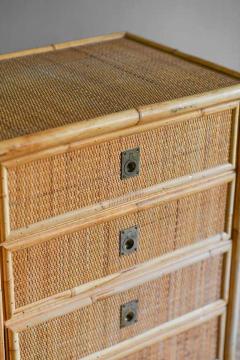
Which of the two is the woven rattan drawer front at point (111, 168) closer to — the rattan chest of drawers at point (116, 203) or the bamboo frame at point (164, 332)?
the rattan chest of drawers at point (116, 203)

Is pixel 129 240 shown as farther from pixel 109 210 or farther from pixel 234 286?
pixel 234 286

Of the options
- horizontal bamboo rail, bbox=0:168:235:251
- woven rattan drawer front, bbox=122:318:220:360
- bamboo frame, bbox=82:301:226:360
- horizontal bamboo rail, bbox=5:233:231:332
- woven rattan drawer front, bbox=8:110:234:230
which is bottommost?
woven rattan drawer front, bbox=122:318:220:360

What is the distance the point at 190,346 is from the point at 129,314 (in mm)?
222

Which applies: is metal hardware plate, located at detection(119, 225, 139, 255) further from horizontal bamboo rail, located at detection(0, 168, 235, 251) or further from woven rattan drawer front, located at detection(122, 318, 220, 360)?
woven rattan drawer front, located at detection(122, 318, 220, 360)

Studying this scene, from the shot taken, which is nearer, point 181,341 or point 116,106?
point 116,106

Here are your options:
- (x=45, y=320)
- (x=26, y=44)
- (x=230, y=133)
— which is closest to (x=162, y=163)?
(x=230, y=133)

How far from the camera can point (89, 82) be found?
1364 millimetres

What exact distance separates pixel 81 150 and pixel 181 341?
56 centimetres

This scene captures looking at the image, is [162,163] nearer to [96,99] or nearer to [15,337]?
[96,99]

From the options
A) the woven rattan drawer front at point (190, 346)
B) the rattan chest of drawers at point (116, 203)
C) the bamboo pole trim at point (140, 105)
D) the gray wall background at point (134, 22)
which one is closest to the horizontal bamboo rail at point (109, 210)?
the rattan chest of drawers at point (116, 203)

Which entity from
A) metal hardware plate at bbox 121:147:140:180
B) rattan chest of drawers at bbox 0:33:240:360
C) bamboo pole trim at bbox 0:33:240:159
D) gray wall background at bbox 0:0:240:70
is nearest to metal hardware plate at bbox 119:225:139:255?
rattan chest of drawers at bbox 0:33:240:360

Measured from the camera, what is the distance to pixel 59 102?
4.16ft

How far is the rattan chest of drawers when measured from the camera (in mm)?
1186

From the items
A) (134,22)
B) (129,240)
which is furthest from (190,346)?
(134,22)
